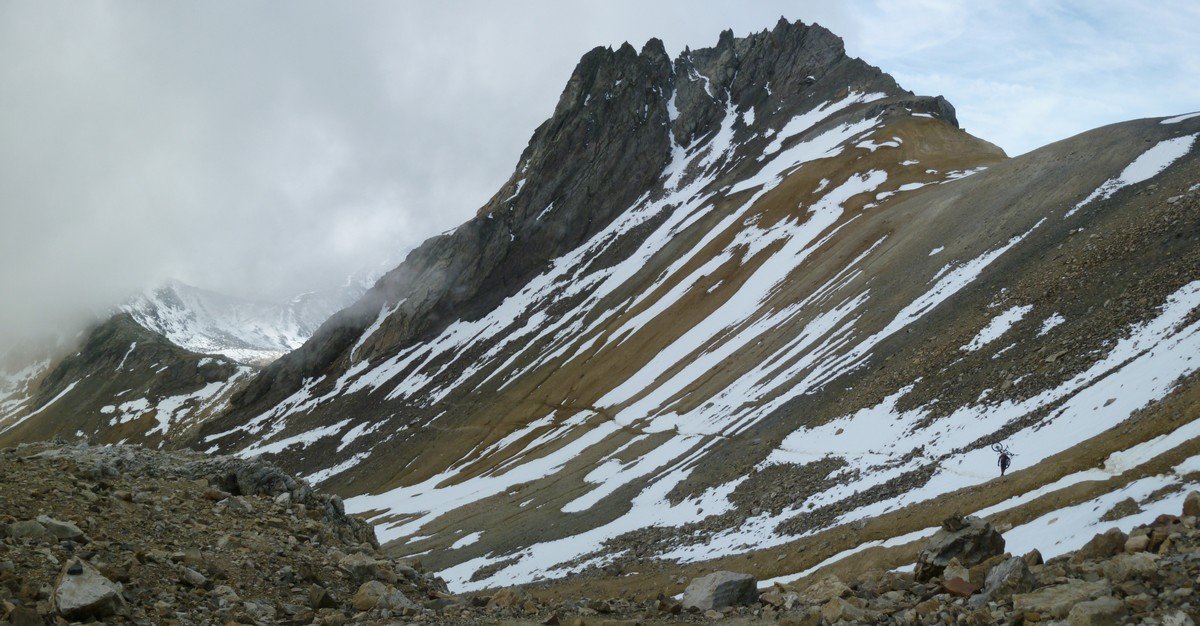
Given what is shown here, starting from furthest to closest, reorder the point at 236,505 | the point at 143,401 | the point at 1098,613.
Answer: the point at 143,401
the point at 236,505
the point at 1098,613

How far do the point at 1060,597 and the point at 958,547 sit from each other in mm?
3661

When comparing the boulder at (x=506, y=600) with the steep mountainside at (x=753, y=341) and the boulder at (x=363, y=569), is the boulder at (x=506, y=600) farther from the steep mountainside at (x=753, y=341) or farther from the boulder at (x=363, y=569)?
the steep mountainside at (x=753, y=341)

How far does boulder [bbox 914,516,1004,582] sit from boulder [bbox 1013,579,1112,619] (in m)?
2.86

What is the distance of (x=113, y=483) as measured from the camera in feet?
45.8

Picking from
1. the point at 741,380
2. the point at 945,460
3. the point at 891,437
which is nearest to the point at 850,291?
the point at 741,380

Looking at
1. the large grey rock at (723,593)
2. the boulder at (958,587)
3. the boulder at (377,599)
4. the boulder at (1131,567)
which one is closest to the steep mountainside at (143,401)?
the boulder at (377,599)

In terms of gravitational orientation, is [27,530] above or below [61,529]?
above

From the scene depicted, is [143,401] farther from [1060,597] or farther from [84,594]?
[1060,597]

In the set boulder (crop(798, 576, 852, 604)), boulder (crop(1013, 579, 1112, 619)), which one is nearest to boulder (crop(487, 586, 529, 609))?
boulder (crop(798, 576, 852, 604))

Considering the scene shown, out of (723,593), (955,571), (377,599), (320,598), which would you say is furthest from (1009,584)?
(320,598)

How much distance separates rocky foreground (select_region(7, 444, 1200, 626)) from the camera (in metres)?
8.27

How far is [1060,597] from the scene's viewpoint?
27.1ft

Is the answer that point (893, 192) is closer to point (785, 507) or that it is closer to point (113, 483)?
point (785, 507)

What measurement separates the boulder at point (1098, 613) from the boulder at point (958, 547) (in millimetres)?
3755
